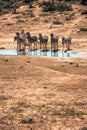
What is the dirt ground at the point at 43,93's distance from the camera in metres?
13.4

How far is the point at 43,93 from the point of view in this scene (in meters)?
17.6

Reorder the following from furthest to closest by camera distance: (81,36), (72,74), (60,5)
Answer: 1. (60,5)
2. (81,36)
3. (72,74)

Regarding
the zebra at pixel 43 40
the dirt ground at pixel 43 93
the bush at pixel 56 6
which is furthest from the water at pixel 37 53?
the bush at pixel 56 6

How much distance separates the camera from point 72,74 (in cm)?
2292

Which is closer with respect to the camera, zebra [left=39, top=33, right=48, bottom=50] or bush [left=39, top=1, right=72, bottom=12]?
zebra [left=39, top=33, right=48, bottom=50]

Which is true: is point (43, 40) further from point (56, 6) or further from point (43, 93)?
point (56, 6)

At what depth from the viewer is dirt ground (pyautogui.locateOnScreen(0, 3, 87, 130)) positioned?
13.4 meters

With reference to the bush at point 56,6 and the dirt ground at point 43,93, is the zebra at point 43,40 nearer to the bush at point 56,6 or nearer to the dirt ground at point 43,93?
the dirt ground at point 43,93

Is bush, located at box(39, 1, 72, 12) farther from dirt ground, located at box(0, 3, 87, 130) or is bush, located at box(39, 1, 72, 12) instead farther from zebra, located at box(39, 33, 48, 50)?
dirt ground, located at box(0, 3, 87, 130)

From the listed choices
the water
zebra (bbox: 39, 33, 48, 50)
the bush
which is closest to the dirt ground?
the water

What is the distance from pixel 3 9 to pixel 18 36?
2659 centimetres

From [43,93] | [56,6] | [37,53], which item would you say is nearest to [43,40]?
[37,53]

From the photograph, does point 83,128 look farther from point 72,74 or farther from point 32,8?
point 32,8

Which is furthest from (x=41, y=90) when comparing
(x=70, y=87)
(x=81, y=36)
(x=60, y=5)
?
(x=60, y=5)
